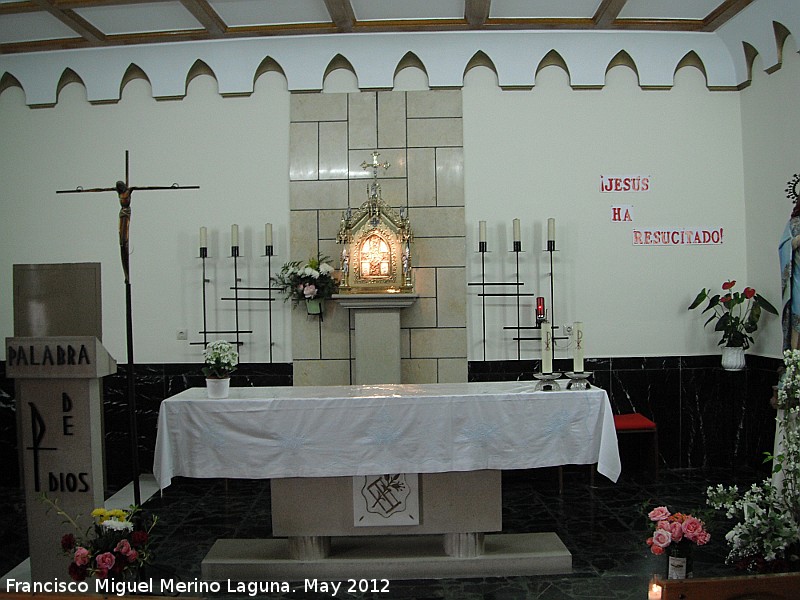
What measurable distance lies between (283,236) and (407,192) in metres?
1.10

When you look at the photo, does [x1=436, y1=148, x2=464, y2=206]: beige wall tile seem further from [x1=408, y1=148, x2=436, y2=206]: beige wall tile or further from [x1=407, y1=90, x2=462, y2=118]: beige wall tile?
[x1=407, y1=90, x2=462, y2=118]: beige wall tile

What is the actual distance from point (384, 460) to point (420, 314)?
235cm

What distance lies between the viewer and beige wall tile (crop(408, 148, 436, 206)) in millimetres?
6055

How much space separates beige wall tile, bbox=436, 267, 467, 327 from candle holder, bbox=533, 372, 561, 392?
1971mm

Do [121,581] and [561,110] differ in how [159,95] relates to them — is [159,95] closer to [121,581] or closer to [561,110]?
[561,110]

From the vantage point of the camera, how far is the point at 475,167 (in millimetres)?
6055

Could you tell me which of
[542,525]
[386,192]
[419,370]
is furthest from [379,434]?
[386,192]

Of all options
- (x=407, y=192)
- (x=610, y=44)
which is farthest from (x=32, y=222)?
(x=610, y=44)

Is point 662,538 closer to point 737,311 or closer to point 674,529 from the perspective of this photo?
point 674,529

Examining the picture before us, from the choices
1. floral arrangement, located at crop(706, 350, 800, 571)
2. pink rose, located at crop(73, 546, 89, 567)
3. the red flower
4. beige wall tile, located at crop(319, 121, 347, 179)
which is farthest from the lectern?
beige wall tile, located at crop(319, 121, 347, 179)

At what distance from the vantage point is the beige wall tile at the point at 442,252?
6023 millimetres

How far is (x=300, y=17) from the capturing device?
5.65 meters

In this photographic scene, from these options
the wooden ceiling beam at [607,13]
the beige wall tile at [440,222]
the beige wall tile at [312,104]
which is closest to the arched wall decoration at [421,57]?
the beige wall tile at [312,104]

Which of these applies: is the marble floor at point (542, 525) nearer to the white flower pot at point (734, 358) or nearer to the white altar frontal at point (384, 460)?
the white altar frontal at point (384, 460)
